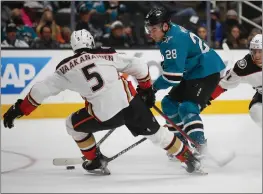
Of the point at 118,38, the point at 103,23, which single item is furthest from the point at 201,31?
the point at 103,23

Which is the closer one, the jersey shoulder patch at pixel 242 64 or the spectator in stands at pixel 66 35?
the jersey shoulder patch at pixel 242 64

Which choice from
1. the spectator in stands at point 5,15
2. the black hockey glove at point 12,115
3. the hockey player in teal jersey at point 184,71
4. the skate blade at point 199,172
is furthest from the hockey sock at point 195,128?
the spectator in stands at point 5,15

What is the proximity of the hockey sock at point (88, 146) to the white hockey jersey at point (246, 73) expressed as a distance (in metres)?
0.99

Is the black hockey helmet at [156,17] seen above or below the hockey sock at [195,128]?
above

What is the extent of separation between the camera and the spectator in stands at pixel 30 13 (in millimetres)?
5715

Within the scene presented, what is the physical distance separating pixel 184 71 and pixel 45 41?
2.43 m

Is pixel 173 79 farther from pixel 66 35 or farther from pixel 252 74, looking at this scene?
pixel 66 35

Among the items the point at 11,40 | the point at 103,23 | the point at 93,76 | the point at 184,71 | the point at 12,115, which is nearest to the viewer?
the point at 93,76

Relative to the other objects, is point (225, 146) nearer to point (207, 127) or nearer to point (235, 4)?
point (207, 127)

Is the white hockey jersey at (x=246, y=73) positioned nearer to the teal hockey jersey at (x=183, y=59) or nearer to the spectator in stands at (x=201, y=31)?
the teal hockey jersey at (x=183, y=59)

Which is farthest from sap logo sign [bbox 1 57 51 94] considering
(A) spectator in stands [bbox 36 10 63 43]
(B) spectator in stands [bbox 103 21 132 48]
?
(B) spectator in stands [bbox 103 21 132 48]

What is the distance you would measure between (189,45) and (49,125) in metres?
2.13

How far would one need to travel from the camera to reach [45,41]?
5.62 meters

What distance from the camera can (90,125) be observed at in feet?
10.2
